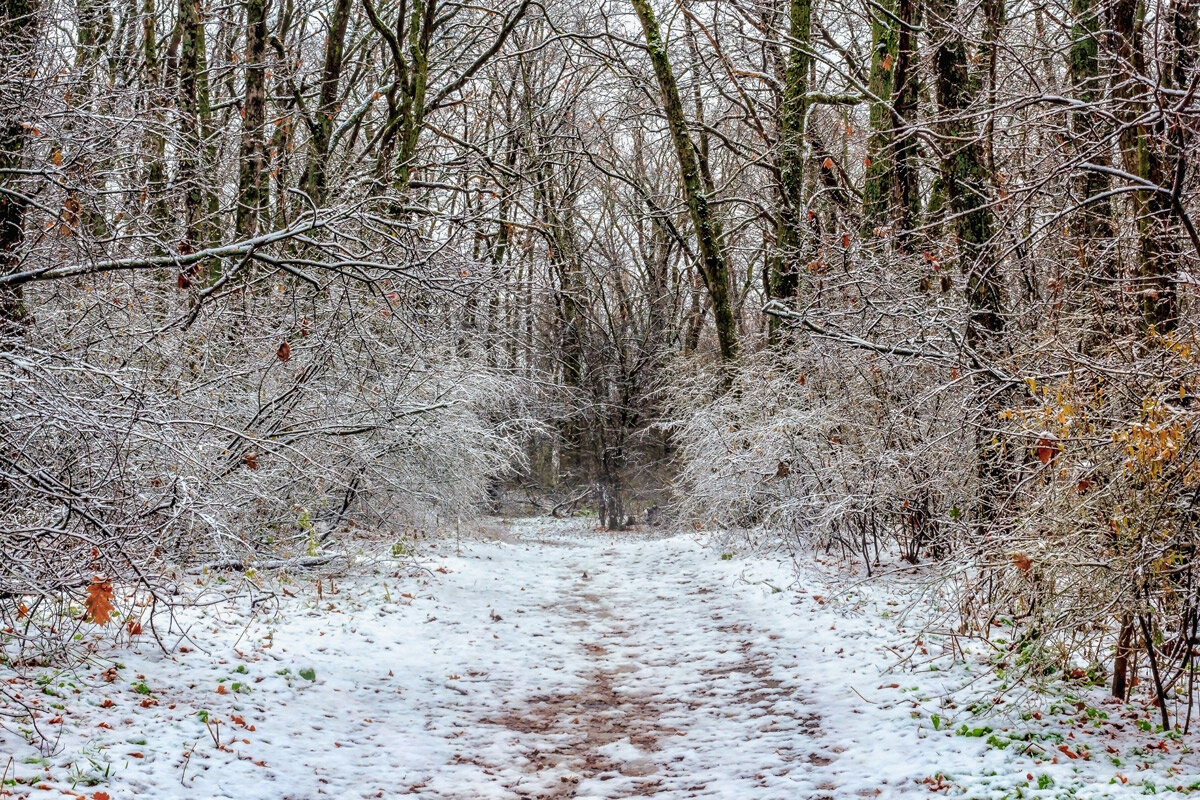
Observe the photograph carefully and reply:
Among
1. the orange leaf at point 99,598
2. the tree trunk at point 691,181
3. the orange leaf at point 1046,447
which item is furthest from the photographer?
the tree trunk at point 691,181

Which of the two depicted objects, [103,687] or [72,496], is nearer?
[72,496]

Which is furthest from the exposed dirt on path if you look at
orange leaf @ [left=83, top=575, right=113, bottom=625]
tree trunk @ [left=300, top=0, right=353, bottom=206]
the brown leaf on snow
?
tree trunk @ [left=300, top=0, right=353, bottom=206]

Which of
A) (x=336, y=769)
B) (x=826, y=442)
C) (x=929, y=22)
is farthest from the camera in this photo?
(x=826, y=442)

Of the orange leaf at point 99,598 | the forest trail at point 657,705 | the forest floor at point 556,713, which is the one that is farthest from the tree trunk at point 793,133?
the orange leaf at point 99,598

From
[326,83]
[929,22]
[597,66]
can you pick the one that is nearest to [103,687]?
[929,22]

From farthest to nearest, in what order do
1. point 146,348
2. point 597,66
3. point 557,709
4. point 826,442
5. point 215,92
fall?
point 597,66, point 215,92, point 826,442, point 146,348, point 557,709

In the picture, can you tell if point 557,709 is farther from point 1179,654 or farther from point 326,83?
point 326,83

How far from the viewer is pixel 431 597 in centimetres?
913

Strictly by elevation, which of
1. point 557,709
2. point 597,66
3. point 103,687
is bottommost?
point 557,709

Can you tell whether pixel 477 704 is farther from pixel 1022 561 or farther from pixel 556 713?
pixel 1022 561

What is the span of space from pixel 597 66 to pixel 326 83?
9092 mm

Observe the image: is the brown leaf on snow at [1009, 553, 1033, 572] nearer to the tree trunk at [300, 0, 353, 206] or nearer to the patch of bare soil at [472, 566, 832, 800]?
the patch of bare soil at [472, 566, 832, 800]

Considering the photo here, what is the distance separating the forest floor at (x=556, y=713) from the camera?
4.12 m

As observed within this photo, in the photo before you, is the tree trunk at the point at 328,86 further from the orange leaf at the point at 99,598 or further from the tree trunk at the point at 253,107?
the orange leaf at the point at 99,598
